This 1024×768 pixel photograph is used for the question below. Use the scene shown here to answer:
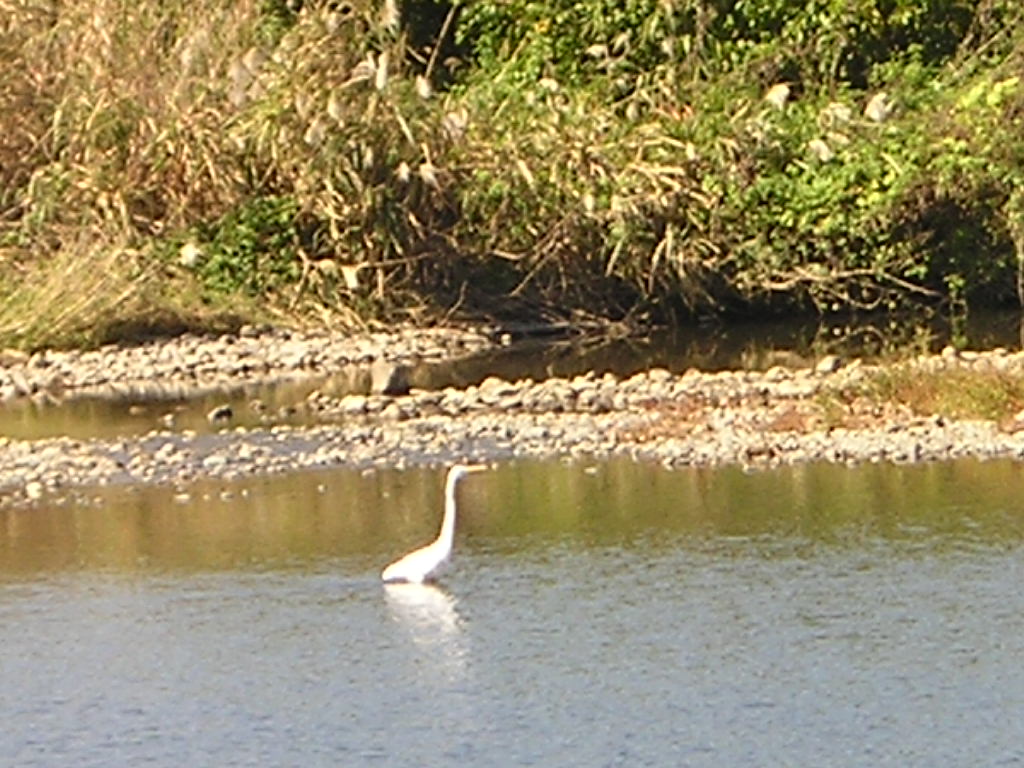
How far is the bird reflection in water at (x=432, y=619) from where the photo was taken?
41.6ft

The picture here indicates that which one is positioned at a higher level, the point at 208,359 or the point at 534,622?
the point at 208,359

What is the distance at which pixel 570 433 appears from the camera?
18406 mm

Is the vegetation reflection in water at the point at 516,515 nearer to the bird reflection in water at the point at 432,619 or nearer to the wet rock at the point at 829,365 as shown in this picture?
the bird reflection in water at the point at 432,619

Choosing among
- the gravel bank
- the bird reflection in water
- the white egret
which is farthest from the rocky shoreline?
the bird reflection in water

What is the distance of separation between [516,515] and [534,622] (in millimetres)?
2742

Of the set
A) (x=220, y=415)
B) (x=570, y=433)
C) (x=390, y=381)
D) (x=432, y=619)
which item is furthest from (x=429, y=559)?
(x=390, y=381)

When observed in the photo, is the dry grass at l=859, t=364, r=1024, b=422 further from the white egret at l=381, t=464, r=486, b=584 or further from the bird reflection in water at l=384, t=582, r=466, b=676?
the bird reflection in water at l=384, t=582, r=466, b=676

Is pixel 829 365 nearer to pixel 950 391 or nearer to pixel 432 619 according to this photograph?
pixel 950 391

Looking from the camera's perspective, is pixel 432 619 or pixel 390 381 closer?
pixel 432 619

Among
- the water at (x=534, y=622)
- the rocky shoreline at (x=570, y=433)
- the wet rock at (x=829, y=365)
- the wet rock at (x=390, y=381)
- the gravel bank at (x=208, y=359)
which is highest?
the gravel bank at (x=208, y=359)

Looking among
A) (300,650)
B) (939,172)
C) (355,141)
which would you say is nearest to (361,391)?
(355,141)

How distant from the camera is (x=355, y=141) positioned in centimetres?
2466

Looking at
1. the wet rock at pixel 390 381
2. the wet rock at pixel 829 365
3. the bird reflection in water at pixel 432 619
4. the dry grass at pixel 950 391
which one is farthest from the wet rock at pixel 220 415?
the bird reflection in water at pixel 432 619

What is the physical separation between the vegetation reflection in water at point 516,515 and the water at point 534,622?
0.03 m
